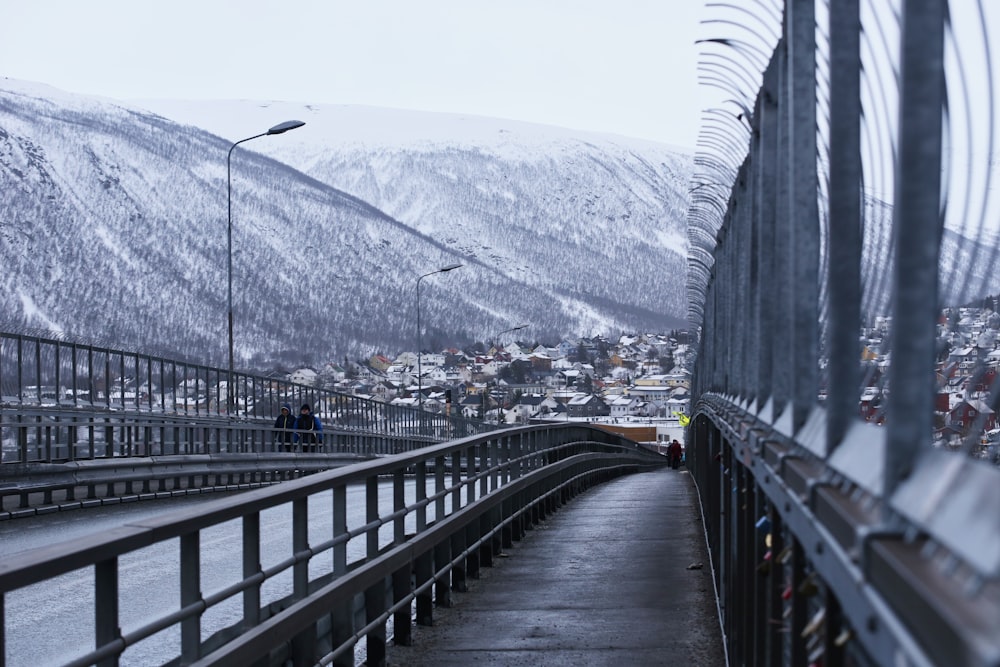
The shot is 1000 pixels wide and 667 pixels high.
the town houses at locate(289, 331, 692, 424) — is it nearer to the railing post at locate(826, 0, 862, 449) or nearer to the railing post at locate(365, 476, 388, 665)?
the railing post at locate(365, 476, 388, 665)

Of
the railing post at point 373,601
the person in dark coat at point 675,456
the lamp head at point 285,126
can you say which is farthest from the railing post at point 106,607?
the person in dark coat at point 675,456

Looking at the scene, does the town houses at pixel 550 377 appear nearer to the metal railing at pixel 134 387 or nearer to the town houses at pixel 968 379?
the metal railing at pixel 134 387

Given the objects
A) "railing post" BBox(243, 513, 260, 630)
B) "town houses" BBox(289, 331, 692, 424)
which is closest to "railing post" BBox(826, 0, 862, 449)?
"railing post" BBox(243, 513, 260, 630)

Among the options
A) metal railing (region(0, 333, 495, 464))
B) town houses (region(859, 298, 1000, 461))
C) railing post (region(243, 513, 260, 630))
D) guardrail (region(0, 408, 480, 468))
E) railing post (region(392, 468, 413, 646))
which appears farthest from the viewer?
metal railing (region(0, 333, 495, 464))

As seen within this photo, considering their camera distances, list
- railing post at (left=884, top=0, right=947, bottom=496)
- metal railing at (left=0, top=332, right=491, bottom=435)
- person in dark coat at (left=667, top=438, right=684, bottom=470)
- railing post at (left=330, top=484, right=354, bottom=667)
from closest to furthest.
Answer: railing post at (left=884, top=0, right=947, bottom=496)
railing post at (left=330, top=484, right=354, bottom=667)
metal railing at (left=0, top=332, right=491, bottom=435)
person in dark coat at (left=667, top=438, right=684, bottom=470)

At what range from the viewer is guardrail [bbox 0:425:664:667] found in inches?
188

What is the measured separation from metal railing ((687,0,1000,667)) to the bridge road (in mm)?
1849

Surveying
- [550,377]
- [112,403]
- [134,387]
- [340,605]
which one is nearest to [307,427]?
[134,387]

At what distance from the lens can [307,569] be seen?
7406 millimetres

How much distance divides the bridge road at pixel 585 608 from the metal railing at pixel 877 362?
185cm

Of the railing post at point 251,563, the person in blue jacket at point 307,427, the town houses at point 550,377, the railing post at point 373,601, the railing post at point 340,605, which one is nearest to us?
the railing post at point 251,563

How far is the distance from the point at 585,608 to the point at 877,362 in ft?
22.0

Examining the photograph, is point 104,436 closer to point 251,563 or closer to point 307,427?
point 307,427

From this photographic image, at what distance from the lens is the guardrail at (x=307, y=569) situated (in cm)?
477
